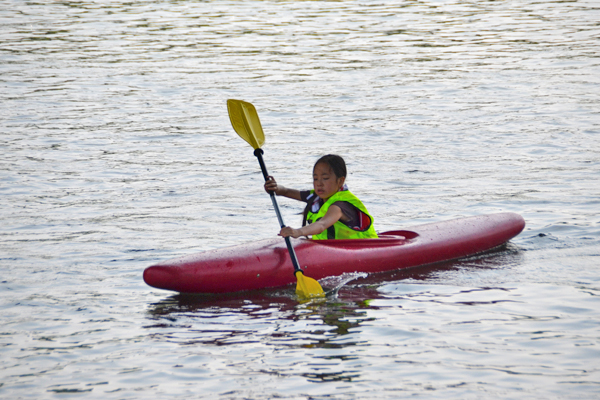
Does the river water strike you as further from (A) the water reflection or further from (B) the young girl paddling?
(B) the young girl paddling

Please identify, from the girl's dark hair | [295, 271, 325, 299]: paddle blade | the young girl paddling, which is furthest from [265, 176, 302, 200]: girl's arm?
[295, 271, 325, 299]: paddle blade

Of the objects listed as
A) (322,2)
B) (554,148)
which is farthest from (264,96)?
(322,2)

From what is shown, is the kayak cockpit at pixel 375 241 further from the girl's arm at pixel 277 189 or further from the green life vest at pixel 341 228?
the girl's arm at pixel 277 189

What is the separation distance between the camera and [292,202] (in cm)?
728

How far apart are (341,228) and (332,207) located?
0.86 ft

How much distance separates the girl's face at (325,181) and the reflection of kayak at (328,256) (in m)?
0.32

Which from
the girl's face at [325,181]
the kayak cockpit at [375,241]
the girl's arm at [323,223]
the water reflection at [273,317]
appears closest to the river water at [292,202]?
the water reflection at [273,317]

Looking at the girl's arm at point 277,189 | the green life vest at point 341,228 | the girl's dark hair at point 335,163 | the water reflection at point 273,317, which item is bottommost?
the water reflection at point 273,317

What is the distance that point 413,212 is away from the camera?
6695 mm

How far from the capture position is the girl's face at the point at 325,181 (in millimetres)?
5121

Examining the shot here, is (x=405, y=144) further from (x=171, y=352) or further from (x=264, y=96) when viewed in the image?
(x=171, y=352)

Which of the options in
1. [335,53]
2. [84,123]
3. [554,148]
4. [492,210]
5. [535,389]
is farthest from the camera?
[335,53]

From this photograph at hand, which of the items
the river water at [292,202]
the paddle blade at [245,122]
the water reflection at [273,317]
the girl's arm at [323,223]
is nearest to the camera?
the river water at [292,202]

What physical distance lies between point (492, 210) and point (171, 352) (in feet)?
11.9
